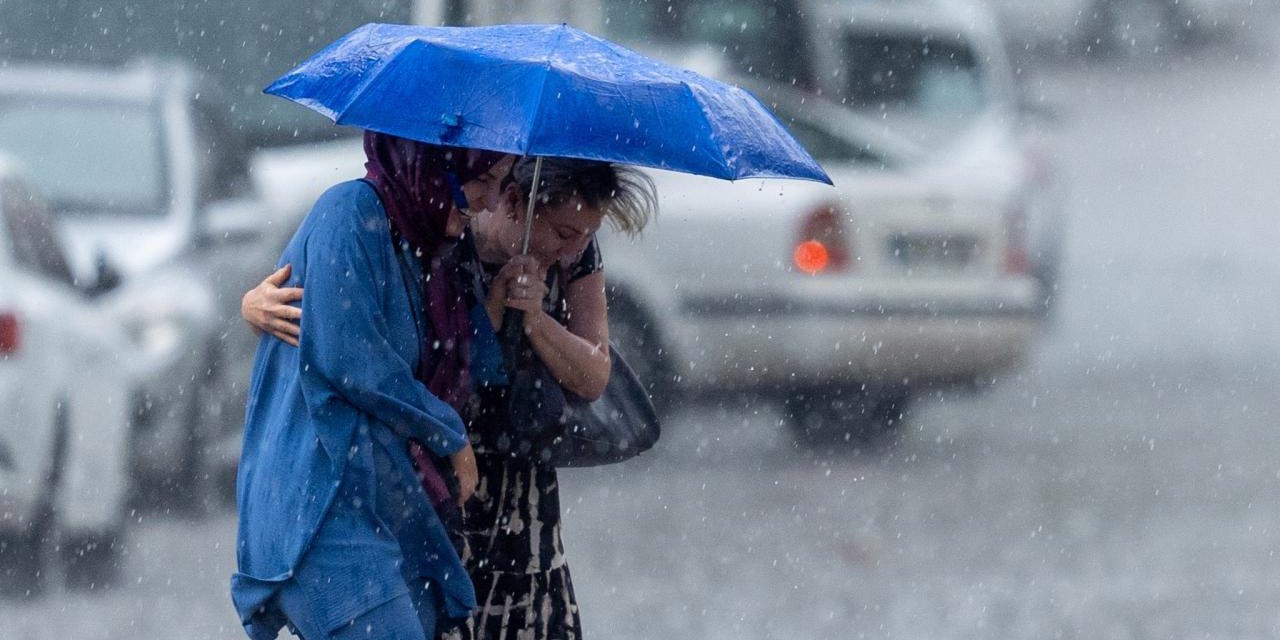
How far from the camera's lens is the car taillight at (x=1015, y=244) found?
875 centimetres

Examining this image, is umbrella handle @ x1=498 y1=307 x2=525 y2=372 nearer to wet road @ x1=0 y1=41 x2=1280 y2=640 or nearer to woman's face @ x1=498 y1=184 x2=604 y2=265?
woman's face @ x1=498 y1=184 x2=604 y2=265

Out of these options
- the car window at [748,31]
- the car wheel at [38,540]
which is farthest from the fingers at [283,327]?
the car window at [748,31]

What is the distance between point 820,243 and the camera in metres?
8.37

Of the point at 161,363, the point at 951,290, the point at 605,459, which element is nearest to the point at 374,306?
the point at 605,459

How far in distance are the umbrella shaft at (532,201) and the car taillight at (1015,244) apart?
19.1ft

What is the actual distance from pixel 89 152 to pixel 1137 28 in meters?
27.0

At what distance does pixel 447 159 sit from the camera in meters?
3.01

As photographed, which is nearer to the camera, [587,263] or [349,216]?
[349,216]

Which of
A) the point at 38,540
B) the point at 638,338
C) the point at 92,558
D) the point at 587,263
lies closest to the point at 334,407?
the point at 587,263

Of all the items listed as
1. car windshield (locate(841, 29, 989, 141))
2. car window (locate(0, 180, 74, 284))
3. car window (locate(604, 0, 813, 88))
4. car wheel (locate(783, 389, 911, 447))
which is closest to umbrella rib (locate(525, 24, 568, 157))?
car window (locate(0, 180, 74, 284))

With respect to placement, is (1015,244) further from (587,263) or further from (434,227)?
(434,227)

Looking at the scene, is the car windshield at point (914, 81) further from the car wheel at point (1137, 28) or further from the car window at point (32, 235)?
the car wheel at point (1137, 28)

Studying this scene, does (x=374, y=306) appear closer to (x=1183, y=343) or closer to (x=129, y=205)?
(x=129, y=205)

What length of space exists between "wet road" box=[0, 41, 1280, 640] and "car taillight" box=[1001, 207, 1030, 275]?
2.76ft
